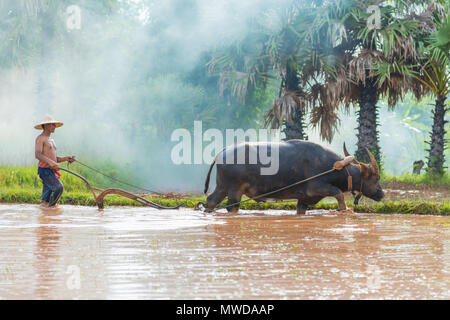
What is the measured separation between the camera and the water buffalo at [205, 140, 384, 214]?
10.0m

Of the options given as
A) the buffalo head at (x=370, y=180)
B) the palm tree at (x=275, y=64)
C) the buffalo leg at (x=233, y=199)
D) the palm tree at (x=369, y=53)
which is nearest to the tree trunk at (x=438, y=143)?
the palm tree at (x=369, y=53)

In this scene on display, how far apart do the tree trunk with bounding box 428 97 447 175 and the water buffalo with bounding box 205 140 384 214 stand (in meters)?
6.92

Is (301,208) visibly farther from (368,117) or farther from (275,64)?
(368,117)

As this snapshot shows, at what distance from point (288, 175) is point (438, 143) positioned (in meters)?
8.04

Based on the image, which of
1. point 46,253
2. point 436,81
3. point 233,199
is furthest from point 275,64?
point 46,253

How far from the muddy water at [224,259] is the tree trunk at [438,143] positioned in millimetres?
8161

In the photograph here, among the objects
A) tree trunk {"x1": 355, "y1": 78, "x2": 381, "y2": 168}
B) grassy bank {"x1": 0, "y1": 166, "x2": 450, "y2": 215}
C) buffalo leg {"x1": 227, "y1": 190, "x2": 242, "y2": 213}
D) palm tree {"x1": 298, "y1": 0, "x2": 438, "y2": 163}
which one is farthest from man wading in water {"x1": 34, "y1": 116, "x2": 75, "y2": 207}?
tree trunk {"x1": 355, "y1": 78, "x2": 381, "y2": 168}

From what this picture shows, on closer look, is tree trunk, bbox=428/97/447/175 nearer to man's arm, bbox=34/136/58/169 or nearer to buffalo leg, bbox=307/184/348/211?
buffalo leg, bbox=307/184/348/211

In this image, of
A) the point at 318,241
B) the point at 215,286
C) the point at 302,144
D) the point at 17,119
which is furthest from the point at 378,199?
the point at 17,119

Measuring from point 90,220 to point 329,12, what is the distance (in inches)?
365

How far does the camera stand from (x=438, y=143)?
16.7 metres

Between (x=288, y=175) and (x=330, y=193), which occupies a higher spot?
(x=288, y=175)

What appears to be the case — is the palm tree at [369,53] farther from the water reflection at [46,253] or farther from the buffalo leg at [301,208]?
the water reflection at [46,253]
